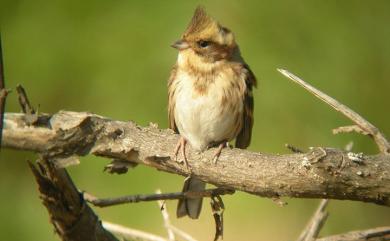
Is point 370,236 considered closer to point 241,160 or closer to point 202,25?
point 241,160

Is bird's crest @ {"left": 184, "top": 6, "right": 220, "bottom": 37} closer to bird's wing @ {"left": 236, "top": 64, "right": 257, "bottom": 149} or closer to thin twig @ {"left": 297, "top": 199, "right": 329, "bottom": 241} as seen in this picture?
bird's wing @ {"left": 236, "top": 64, "right": 257, "bottom": 149}

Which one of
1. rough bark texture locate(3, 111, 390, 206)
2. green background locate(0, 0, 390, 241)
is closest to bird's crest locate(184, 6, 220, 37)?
green background locate(0, 0, 390, 241)

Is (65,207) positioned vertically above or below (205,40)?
below

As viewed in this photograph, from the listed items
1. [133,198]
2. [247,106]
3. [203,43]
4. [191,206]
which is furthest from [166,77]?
[133,198]

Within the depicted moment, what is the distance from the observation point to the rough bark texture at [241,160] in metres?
1.80

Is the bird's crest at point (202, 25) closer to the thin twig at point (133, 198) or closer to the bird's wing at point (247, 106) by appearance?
the bird's wing at point (247, 106)

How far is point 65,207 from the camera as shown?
1.81 metres

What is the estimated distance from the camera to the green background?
290 cm

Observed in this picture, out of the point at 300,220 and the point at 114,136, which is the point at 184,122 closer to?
the point at 300,220

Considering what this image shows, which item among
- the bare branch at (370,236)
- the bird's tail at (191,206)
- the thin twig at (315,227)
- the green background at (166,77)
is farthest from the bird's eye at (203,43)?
the bare branch at (370,236)

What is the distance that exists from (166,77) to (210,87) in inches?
8.6

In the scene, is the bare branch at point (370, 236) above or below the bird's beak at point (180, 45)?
below

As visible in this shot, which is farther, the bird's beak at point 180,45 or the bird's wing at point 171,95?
the bird's wing at point 171,95

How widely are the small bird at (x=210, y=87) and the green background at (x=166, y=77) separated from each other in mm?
65
